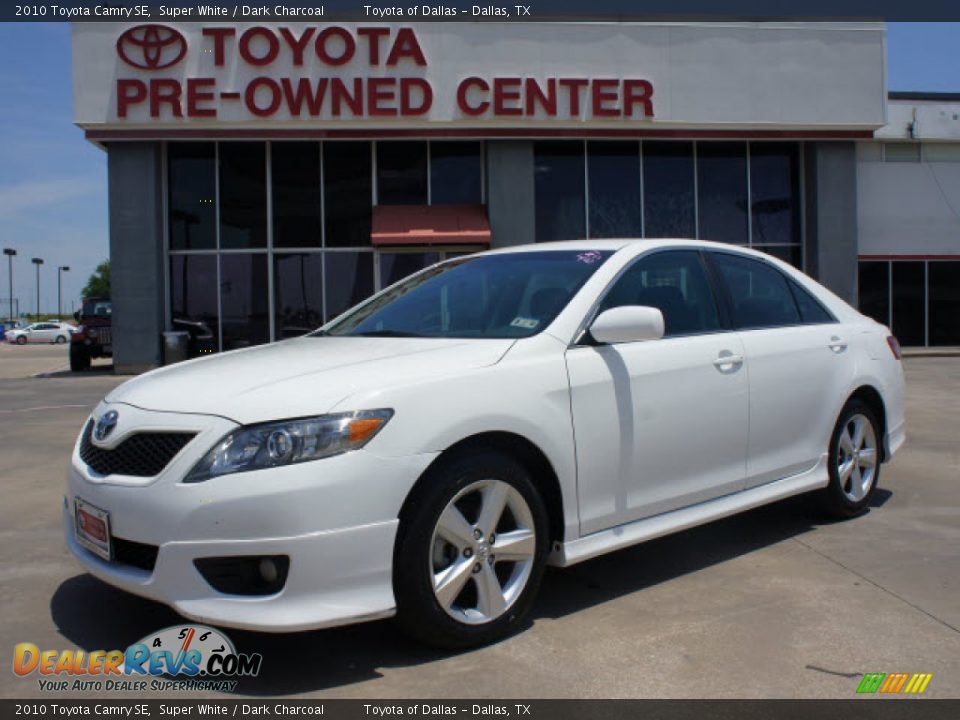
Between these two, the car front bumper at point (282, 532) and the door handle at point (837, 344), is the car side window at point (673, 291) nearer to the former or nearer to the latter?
the door handle at point (837, 344)

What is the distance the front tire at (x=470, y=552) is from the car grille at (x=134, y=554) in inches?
34.3

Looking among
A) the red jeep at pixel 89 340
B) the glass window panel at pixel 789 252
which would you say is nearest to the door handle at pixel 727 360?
the glass window panel at pixel 789 252

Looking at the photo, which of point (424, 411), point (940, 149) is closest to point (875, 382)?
point (424, 411)

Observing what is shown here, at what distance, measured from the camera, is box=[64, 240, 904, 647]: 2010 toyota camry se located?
2.97 metres

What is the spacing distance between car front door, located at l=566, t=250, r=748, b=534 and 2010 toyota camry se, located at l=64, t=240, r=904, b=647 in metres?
0.01

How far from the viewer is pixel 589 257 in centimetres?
429

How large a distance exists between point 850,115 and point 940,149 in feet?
13.5

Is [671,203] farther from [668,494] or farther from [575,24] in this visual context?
[668,494]

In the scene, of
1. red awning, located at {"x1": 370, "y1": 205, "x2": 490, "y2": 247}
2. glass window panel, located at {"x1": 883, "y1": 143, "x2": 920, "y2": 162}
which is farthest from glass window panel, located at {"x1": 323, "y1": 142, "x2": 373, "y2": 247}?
glass window panel, located at {"x1": 883, "y1": 143, "x2": 920, "y2": 162}

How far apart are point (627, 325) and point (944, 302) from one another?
2220 cm

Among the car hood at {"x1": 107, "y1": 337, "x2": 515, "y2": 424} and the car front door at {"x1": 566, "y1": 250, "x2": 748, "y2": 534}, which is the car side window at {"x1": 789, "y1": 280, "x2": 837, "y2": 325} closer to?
the car front door at {"x1": 566, "y1": 250, "x2": 748, "y2": 534}

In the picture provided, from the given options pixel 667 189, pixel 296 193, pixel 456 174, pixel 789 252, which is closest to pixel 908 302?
pixel 789 252

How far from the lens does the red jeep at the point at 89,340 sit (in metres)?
20.5
